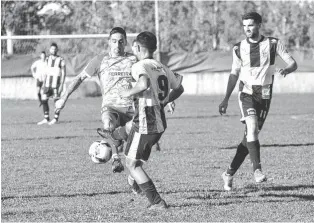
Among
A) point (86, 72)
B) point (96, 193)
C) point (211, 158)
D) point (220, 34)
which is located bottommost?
point (220, 34)

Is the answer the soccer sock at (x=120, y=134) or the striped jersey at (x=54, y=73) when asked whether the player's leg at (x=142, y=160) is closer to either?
the soccer sock at (x=120, y=134)

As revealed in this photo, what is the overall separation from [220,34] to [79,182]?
96.5 ft

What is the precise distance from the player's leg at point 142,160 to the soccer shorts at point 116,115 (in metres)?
1.74

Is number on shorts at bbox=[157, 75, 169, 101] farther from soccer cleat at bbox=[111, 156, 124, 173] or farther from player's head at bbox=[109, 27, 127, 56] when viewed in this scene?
player's head at bbox=[109, 27, 127, 56]

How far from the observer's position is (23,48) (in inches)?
1225

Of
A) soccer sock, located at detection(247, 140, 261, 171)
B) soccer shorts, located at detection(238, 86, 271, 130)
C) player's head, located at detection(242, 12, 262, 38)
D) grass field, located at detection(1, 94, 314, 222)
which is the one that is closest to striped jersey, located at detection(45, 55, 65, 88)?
grass field, located at detection(1, 94, 314, 222)

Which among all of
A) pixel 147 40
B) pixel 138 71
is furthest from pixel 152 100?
pixel 147 40

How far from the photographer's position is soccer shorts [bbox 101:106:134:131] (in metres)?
8.56

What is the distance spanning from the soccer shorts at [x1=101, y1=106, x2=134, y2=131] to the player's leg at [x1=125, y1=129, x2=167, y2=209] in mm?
1735

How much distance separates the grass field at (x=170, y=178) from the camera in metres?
6.61

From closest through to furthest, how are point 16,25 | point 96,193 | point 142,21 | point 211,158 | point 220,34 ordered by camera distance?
point 96,193 < point 211,158 < point 16,25 < point 142,21 < point 220,34

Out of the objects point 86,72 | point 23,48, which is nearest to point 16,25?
point 23,48

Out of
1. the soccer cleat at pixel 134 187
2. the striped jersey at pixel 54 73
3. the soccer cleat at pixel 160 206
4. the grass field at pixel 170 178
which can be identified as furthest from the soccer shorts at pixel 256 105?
the striped jersey at pixel 54 73

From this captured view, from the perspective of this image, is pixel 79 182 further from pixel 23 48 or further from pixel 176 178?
pixel 23 48
